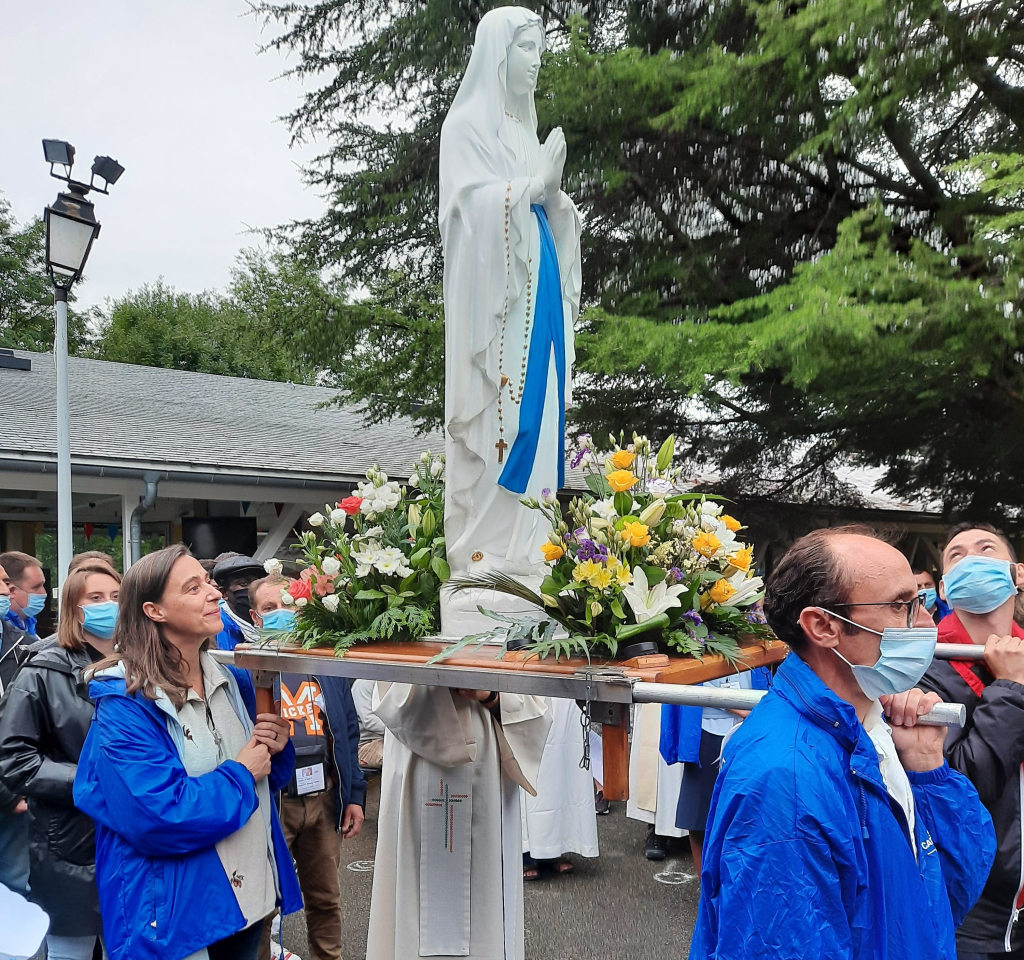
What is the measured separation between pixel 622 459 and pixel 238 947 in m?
1.88

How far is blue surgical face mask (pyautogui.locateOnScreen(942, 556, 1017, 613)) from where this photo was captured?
299 cm

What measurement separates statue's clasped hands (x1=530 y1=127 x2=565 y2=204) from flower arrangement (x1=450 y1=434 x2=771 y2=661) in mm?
1386

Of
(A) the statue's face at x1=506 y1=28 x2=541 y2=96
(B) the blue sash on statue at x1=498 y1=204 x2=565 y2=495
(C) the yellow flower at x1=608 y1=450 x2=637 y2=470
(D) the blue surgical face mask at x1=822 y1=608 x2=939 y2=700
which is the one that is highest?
(A) the statue's face at x1=506 y1=28 x2=541 y2=96

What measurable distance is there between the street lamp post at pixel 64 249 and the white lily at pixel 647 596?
18.4 ft

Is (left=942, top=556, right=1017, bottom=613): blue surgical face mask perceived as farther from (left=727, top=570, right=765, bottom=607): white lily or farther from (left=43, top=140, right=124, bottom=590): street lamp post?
(left=43, top=140, right=124, bottom=590): street lamp post

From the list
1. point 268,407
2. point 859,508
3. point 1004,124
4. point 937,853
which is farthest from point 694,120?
point 268,407

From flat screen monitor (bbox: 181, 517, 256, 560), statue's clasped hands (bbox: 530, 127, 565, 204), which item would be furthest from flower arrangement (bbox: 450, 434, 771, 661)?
flat screen monitor (bbox: 181, 517, 256, 560)

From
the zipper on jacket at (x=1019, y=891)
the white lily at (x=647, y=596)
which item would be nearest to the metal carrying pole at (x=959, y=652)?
the zipper on jacket at (x=1019, y=891)

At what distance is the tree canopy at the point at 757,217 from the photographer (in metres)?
7.55

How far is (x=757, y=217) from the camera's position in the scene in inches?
414

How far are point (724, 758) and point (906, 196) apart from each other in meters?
9.08

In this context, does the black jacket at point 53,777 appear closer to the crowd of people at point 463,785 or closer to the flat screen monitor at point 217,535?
the crowd of people at point 463,785

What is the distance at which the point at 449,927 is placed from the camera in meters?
3.47

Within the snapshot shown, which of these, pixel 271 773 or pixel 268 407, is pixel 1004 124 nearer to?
pixel 271 773
